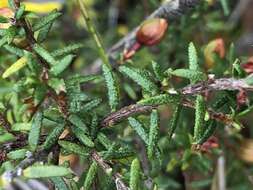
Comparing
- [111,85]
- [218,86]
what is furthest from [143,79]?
[218,86]

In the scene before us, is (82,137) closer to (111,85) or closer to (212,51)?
(111,85)

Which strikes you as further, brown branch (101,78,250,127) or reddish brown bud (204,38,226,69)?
reddish brown bud (204,38,226,69)

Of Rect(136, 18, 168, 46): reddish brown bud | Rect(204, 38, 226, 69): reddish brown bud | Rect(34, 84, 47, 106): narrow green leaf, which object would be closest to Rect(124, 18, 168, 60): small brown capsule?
Rect(136, 18, 168, 46): reddish brown bud

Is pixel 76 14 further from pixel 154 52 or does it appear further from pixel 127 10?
pixel 154 52

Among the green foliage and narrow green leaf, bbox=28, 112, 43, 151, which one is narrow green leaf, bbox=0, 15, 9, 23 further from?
narrow green leaf, bbox=28, 112, 43, 151

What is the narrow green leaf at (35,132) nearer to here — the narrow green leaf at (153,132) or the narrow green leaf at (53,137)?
the narrow green leaf at (53,137)

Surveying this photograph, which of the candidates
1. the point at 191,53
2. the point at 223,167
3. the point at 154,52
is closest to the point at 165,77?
the point at 191,53
